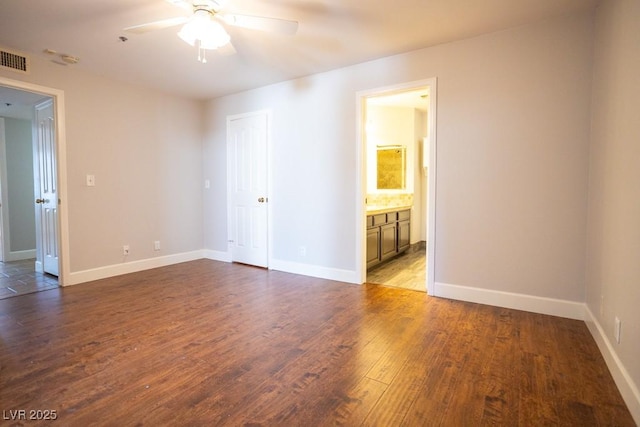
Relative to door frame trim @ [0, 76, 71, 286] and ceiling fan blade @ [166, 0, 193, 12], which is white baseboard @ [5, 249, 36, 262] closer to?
door frame trim @ [0, 76, 71, 286]

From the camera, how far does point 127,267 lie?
4531mm

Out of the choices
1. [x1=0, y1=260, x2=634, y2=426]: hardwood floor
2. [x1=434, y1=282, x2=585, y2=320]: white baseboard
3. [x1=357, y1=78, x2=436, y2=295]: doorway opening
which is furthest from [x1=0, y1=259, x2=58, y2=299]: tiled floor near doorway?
[x1=434, y1=282, x2=585, y2=320]: white baseboard

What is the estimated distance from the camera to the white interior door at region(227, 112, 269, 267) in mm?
4789

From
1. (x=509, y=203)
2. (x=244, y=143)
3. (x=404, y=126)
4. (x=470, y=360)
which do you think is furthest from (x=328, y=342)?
(x=404, y=126)

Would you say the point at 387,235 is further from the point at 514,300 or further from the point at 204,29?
the point at 204,29

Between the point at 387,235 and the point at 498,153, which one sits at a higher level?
the point at 498,153

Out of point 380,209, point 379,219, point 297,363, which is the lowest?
point 297,363

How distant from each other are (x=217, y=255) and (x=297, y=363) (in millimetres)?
3630

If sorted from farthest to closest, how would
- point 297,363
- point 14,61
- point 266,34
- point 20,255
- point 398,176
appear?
point 398,176, point 20,255, point 14,61, point 266,34, point 297,363

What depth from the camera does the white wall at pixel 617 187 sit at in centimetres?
174

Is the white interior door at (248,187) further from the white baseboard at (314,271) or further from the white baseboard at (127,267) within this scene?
the white baseboard at (127,267)

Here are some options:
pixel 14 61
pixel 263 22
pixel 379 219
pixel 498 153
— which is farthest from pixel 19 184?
pixel 498 153

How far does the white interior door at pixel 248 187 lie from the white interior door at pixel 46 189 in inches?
85.5

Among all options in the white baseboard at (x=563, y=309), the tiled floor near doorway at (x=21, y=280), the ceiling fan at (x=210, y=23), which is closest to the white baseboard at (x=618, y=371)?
the white baseboard at (x=563, y=309)
